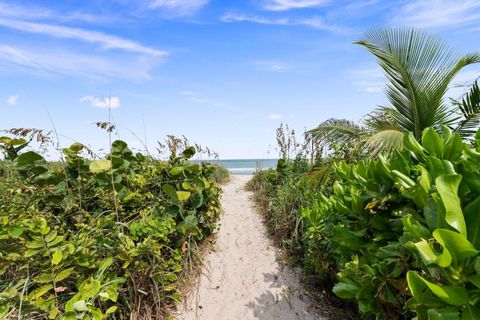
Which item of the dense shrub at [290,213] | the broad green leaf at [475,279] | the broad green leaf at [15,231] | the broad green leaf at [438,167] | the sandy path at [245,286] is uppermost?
the broad green leaf at [438,167]

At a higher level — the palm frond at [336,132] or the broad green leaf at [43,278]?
the palm frond at [336,132]

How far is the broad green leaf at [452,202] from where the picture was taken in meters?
0.86

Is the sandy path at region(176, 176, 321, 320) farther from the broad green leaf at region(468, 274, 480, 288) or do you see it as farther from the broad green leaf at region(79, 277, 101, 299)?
the broad green leaf at region(468, 274, 480, 288)

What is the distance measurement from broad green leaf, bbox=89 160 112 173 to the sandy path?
1.57m

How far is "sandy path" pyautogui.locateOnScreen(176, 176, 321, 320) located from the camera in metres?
2.92

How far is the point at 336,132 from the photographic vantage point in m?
5.46

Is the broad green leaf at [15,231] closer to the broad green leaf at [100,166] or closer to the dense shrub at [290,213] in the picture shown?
the broad green leaf at [100,166]

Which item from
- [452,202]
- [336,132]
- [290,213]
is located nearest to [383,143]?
[336,132]

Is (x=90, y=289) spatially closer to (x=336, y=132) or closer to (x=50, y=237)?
(x=50, y=237)

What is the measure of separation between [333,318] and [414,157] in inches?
78.9

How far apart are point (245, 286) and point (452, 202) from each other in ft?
9.62

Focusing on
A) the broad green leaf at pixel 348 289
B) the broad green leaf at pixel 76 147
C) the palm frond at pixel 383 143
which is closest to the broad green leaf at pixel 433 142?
the broad green leaf at pixel 348 289

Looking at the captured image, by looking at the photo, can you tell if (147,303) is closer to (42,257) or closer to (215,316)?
(215,316)

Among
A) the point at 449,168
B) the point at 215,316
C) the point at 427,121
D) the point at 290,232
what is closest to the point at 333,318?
the point at 215,316
